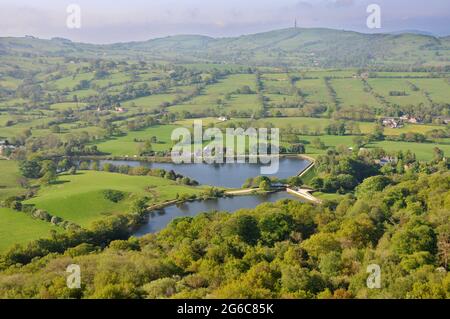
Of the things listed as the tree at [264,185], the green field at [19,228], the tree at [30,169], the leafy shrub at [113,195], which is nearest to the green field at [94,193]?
the leafy shrub at [113,195]

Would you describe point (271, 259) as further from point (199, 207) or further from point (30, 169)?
point (30, 169)

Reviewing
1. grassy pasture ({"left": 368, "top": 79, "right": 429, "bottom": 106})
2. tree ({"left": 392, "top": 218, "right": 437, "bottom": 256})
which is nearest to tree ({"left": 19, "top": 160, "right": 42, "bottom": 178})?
tree ({"left": 392, "top": 218, "right": 437, "bottom": 256})

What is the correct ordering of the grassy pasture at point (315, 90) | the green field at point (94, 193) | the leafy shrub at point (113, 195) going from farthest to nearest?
the grassy pasture at point (315, 90) → the leafy shrub at point (113, 195) → the green field at point (94, 193)

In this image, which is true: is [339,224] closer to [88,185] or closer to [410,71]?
[88,185]

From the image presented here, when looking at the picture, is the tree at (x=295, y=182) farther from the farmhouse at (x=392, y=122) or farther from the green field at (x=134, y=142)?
the farmhouse at (x=392, y=122)

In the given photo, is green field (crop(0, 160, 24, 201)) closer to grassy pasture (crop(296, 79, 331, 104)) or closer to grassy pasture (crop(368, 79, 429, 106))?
grassy pasture (crop(296, 79, 331, 104))

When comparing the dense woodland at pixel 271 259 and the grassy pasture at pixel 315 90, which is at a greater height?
the grassy pasture at pixel 315 90
